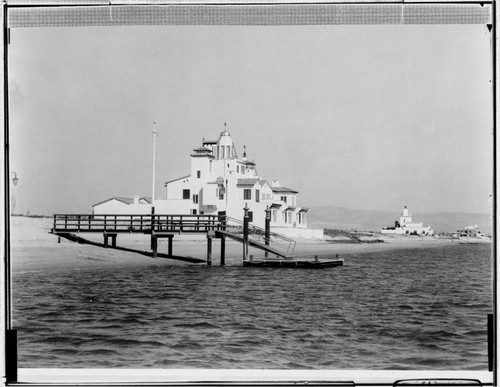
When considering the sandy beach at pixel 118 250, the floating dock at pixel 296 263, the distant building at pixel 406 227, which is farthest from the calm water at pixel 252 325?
the floating dock at pixel 296 263

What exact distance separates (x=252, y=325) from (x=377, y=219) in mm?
1762

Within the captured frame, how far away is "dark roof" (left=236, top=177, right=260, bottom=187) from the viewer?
23.1 feet

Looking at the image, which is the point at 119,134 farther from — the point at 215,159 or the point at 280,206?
the point at 280,206

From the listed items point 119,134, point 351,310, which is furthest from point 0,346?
point 351,310

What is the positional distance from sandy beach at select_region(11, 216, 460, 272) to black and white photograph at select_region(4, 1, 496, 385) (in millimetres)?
59

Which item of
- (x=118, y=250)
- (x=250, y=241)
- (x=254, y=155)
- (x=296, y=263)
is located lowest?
(x=296, y=263)

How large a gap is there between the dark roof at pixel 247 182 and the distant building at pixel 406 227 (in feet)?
4.49

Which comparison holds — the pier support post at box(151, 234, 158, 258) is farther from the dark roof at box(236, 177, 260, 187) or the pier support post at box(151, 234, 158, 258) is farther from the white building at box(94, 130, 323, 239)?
the dark roof at box(236, 177, 260, 187)

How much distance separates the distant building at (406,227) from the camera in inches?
278

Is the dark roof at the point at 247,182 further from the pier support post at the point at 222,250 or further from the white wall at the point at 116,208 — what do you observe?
the pier support post at the point at 222,250

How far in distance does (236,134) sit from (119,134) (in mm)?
1039

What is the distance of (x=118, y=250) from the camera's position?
9.51 m

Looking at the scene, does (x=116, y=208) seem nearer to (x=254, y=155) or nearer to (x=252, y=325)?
(x=254, y=155)

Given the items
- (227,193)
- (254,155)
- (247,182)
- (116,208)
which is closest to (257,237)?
(227,193)
